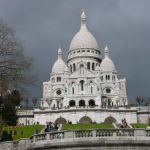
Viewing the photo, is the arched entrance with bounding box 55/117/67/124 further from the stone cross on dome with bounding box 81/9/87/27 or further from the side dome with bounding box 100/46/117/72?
the stone cross on dome with bounding box 81/9/87/27

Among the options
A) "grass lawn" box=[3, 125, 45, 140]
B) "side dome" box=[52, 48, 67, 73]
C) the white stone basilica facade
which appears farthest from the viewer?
"side dome" box=[52, 48, 67, 73]

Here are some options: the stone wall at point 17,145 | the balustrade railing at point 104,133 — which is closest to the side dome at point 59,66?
the stone wall at point 17,145

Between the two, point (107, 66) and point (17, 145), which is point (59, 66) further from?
point (17, 145)

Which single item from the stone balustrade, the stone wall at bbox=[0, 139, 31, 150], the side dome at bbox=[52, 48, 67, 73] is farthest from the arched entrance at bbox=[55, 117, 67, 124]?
the stone balustrade

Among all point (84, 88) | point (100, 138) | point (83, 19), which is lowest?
point (100, 138)

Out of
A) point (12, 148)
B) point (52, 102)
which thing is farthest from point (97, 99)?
point (12, 148)

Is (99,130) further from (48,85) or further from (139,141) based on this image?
(48,85)

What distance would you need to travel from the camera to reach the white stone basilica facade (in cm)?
9388

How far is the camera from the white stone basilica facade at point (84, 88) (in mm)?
93875

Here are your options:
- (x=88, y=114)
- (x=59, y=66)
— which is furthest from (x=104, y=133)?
(x=59, y=66)

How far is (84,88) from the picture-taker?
11400cm

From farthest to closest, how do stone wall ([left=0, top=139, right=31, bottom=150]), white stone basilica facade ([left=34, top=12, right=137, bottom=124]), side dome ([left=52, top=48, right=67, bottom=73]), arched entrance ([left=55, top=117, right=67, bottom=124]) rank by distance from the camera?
side dome ([left=52, top=48, right=67, bottom=73]) → white stone basilica facade ([left=34, top=12, right=137, bottom=124]) → arched entrance ([left=55, top=117, right=67, bottom=124]) → stone wall ([left=0, top=139, right=31, bottom=150])

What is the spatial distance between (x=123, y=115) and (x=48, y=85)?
41.2 meters

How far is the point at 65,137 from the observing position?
2341cm
